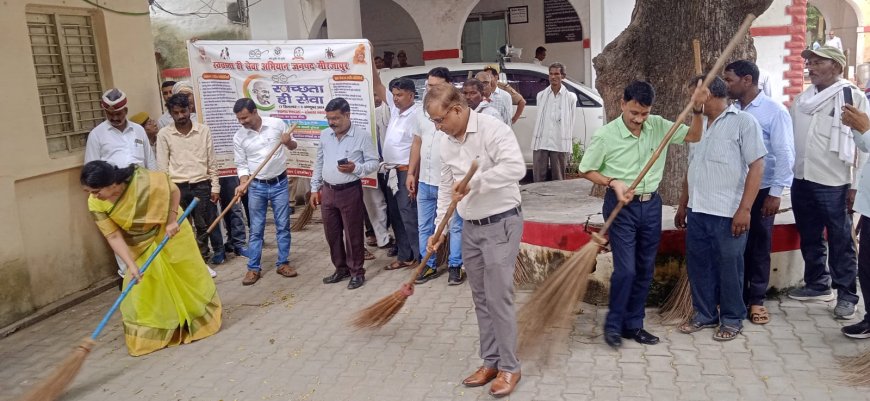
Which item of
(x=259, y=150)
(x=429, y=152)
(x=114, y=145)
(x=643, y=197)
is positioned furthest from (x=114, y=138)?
(x=643, y=197)

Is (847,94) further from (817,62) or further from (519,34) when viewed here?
(519,34)

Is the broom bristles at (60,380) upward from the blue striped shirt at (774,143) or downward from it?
downward

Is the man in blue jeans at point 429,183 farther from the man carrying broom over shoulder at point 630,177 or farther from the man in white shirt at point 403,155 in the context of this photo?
the man carrying broom over shoulder at point 630,177

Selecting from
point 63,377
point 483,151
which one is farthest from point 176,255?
point 483,151

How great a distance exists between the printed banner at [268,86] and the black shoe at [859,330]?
470cm

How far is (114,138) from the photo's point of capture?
6820 millimetres

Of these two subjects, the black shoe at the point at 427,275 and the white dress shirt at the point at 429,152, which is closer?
the white dress shirt at the point at 429,152

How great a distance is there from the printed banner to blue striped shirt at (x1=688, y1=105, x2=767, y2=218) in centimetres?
375

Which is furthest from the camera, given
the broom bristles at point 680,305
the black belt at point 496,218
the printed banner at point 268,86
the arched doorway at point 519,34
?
the arched doorway at point 519,34

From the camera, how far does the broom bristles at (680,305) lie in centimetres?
522

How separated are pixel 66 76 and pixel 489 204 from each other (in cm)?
468

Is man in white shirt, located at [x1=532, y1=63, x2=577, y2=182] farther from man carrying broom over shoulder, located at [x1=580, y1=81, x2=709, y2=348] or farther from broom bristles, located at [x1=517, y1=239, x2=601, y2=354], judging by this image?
broom bristles, located at [x1=517, y1=239, x2=601, y2=354]

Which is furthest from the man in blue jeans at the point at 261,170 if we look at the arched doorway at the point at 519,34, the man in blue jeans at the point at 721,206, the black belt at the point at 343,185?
the arched doorway at the point at 519,34

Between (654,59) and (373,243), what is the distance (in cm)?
340
